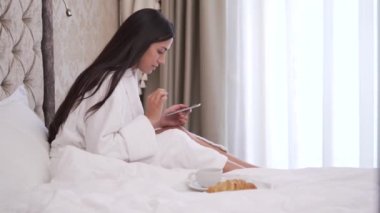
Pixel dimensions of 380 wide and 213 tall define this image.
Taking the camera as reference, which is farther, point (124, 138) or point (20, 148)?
point (124, 138)

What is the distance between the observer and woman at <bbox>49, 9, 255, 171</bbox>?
1.49m

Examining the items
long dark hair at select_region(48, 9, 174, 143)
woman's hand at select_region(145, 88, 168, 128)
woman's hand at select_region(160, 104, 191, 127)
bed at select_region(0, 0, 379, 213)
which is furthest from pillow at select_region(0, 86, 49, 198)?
woman's hand at select_region(160, 104, 191, 127)

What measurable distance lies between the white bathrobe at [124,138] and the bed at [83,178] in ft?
0.29

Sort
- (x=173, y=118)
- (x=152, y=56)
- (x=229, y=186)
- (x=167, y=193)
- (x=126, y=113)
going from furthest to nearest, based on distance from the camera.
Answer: (x=173, y=118)
(x=152, y=56)
(x=126, y=113)
(x=229, y=186)
(x=167, y=193)

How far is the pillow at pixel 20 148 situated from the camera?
1.13 metres

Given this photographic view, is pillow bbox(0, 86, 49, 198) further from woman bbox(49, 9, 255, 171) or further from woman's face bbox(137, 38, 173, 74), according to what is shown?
woman's face bbox(137, 38, 173, 74)

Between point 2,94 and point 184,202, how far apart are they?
97 cm

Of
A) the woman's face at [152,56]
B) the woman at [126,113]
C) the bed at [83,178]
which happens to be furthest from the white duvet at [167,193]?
the woman's face at [152,56]

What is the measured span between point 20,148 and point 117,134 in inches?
13.2

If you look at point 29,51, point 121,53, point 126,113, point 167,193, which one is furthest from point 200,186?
point 29,51

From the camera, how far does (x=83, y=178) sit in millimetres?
1282

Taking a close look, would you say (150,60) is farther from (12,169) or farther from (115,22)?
(115,22)

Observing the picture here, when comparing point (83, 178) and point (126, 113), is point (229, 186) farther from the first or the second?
point (126, 113)

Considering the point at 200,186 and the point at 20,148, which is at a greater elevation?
the point at 20,148
